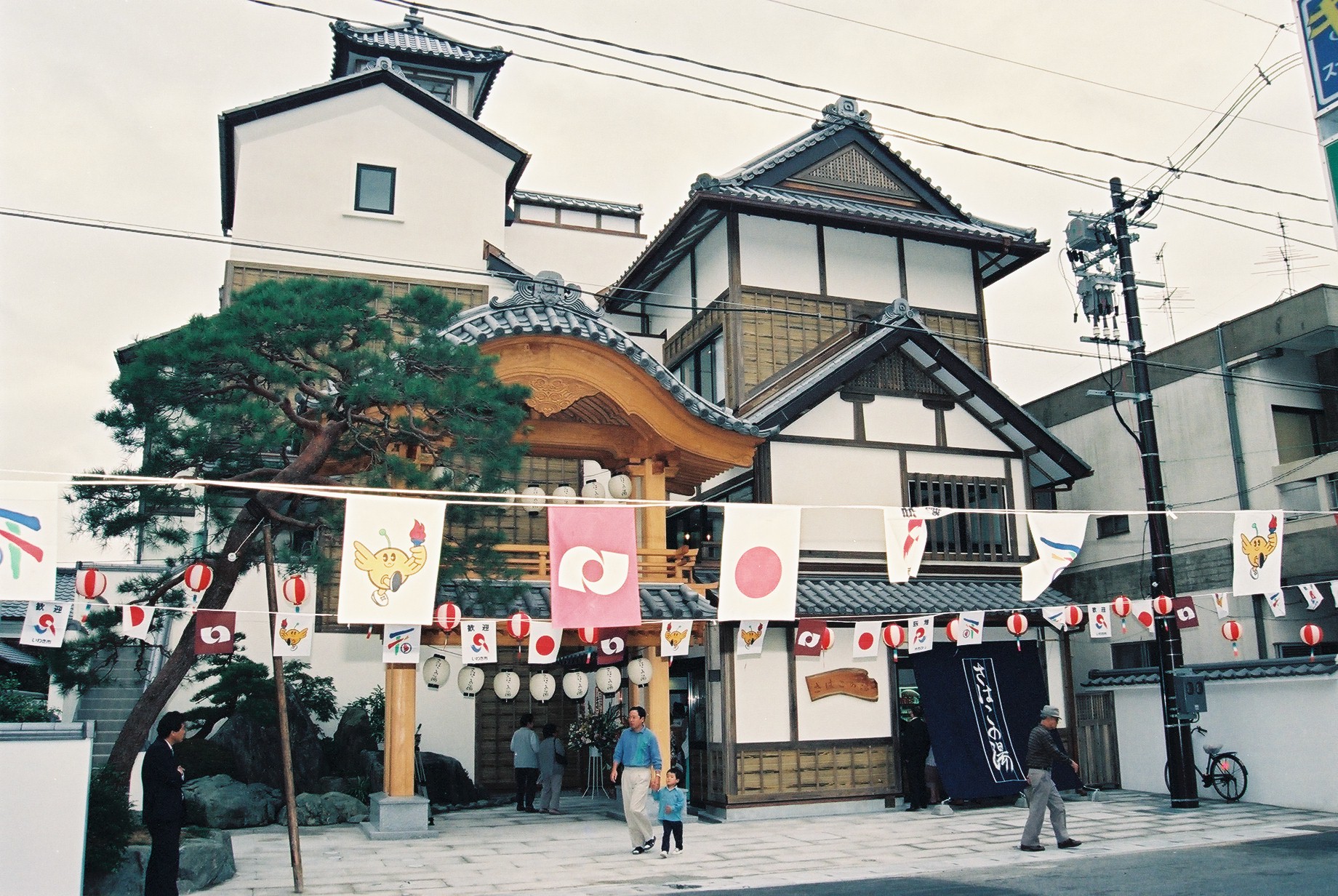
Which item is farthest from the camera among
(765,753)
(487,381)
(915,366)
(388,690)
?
(915,366)

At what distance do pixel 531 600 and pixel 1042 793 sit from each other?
8.25 m

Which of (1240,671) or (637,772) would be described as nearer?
(637,772)

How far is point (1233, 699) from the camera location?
18641mm

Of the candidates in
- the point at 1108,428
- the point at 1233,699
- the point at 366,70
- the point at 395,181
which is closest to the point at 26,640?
the point at 395,181

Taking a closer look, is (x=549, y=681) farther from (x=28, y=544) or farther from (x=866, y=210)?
(x=866, y=210)

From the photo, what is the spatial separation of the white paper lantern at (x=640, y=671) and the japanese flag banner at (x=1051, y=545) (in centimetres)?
617

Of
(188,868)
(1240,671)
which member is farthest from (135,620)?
(1240,671)

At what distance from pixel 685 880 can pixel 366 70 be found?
63.2ft

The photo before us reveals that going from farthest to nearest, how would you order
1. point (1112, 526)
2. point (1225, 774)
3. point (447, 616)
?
1. point (1112, 526)
2. point (1225, 774)
3. point (447, 616)

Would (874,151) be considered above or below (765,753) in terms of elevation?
above

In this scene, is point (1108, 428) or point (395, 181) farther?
point (1108, 428)

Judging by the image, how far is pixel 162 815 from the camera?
10000 mm

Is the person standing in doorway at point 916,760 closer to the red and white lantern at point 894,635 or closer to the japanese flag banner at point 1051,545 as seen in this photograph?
the red and white lantern at point 894,635

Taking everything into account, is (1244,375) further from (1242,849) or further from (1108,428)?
(1242,849)
